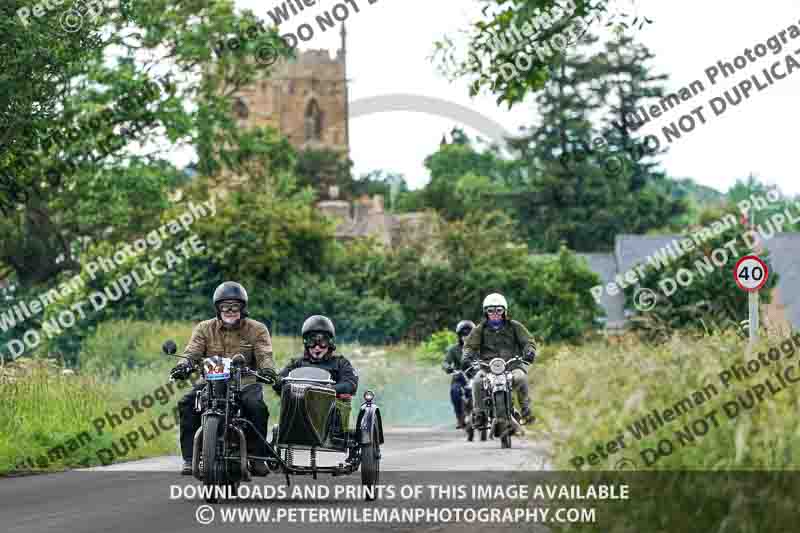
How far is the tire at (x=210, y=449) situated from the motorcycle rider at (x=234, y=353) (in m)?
0.59

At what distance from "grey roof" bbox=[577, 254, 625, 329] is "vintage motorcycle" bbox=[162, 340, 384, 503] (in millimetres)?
58839

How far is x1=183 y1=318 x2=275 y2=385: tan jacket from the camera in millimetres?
14281

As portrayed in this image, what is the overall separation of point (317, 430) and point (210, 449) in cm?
119

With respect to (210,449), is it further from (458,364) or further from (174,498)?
(458,364)

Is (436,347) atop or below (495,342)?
below

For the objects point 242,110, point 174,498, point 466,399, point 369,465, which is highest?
point 242,110

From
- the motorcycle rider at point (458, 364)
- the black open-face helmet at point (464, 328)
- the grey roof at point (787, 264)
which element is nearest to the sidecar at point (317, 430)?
the motorcycle rider at point (458, 364)

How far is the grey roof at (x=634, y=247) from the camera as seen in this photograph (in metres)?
86.2

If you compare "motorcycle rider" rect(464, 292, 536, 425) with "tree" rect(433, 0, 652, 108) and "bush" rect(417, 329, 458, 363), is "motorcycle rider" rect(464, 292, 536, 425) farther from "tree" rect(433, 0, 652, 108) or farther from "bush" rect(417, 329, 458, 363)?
"bush" rect(417, 329, 458, 363)

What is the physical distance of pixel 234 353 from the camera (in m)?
14.3

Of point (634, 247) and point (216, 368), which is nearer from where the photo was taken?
point (216, 368)

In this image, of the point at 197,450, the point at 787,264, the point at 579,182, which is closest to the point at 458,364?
the point at 197,450

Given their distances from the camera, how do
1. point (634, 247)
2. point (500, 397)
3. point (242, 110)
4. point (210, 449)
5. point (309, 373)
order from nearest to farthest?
point (210, 449) < point (309, 373) < point (500, 397) < point (634, 247) < point (242, 110)

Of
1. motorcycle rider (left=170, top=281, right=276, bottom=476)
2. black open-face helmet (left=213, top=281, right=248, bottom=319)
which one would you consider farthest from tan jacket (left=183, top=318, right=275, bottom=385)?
black open-face helmet (left=213, top=281, right=248, bottom=319)
